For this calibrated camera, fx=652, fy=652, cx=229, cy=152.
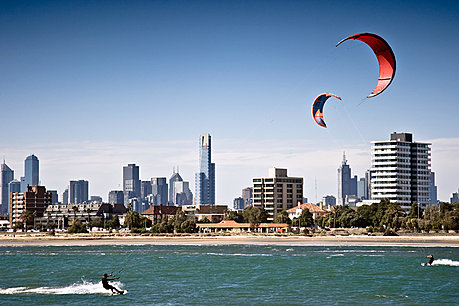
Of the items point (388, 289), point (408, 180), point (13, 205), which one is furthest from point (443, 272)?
point (13, 205)

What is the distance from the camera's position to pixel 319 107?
4228 cm

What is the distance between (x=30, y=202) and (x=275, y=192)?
65.7 meters

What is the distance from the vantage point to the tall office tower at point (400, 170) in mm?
172250

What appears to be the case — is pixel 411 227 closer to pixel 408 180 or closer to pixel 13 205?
pixel 408 180

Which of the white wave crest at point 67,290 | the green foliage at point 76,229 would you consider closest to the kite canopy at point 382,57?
the white wave crest at point 67,290

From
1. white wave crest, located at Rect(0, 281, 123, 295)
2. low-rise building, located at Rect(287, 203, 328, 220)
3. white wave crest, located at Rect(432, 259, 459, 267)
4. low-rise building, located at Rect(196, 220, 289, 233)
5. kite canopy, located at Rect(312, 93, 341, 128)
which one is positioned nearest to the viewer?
white wave crest, located at Rect(0, 281, 123, 295)

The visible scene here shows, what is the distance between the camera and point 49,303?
107 ft

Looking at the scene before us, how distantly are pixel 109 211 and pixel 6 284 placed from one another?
443 ft

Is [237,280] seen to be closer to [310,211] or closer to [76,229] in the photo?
[76,229]

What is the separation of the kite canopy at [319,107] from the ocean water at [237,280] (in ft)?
33.8

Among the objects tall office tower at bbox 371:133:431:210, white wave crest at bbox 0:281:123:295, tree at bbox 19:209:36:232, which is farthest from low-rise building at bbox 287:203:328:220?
white wave crest at bbox 0:281:123:295

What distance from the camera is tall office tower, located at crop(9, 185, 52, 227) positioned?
175m

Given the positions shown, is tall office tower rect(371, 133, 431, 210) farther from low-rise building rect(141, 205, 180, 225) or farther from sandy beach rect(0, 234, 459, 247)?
sandy beach rect(0, 234, 459, 247)

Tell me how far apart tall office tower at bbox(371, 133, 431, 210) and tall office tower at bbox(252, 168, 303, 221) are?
22435 mm
